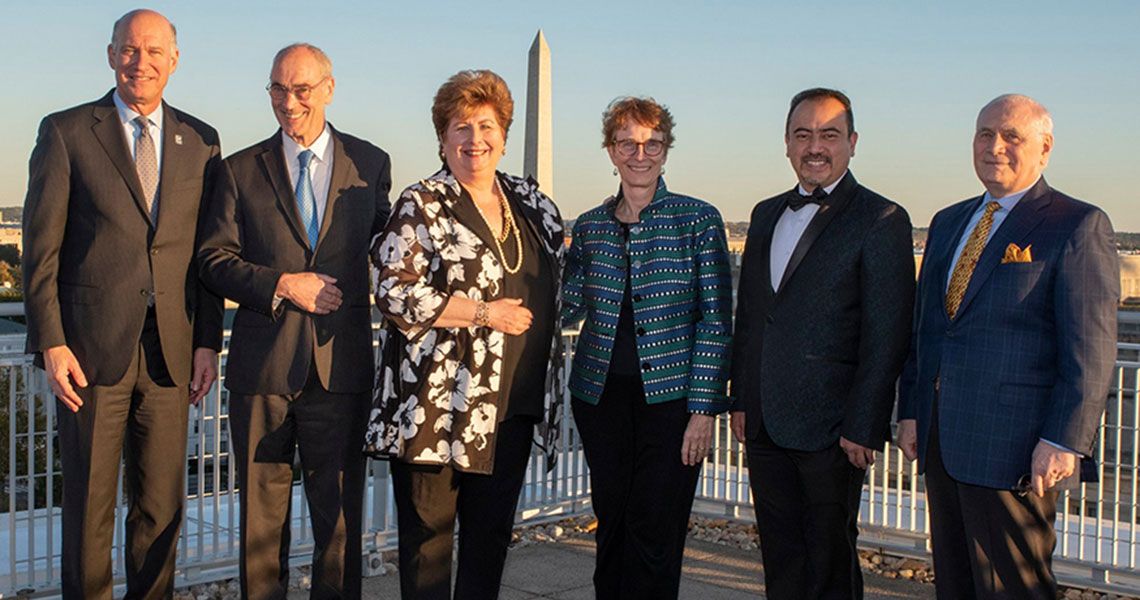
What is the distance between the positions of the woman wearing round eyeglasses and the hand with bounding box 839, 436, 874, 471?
0.32 metres

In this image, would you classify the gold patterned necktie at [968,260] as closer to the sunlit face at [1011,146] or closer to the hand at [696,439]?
the sunlit face at [1011,146]

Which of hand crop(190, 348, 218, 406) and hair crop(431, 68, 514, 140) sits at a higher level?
hair crop(431, 68, 514, 140)

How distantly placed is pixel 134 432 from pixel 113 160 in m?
0.73

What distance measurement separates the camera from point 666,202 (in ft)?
9.95

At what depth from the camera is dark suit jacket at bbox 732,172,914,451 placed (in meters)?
2.79

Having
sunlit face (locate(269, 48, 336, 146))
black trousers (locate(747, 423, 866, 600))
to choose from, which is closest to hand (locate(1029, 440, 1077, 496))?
black trousers (locate(747, 423, 866, 600))

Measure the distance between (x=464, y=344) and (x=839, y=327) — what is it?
0.91m

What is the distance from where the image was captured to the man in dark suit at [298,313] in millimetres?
3031

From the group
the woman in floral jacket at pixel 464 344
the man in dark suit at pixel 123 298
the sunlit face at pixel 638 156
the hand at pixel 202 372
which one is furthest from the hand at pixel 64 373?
the sunlit face at pixel 638 156

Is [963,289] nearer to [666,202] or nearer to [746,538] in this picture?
[666,202]

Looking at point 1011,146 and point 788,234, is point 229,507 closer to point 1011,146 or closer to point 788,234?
point 788,234

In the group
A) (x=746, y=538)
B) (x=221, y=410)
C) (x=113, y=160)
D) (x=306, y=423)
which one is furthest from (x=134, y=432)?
(x=746, y=538)

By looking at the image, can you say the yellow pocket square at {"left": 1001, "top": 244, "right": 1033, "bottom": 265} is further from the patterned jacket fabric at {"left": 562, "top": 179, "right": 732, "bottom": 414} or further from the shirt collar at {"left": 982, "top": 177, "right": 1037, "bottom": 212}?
the patterned jacket fabric at {"left": 562, "top": 179, "right": 732, "bottom": 414}

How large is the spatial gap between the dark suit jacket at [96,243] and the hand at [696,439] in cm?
138
